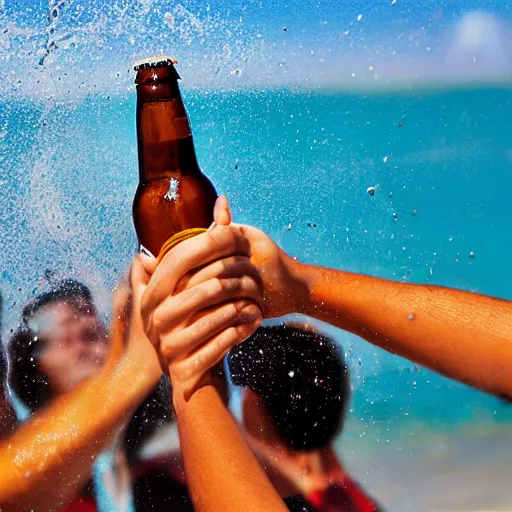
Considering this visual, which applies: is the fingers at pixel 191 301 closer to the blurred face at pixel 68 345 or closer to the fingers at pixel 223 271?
the fingers at pixel 223 271

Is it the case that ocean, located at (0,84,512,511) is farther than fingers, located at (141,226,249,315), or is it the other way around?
ocean, located at (0,84,512,511)

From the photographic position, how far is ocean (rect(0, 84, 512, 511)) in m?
1.14

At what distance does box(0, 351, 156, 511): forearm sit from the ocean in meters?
0.12

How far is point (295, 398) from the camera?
1192 millimetres

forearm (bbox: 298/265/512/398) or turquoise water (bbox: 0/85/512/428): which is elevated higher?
turquoise water (bbox: 0/85/512/428)

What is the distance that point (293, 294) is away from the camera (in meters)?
0.99

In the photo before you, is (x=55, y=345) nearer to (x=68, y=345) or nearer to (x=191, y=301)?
(x=68, y=345)

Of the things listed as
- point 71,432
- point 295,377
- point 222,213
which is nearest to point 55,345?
point 71,432

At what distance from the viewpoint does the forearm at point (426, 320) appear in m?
0.94

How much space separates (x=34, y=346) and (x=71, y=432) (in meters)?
0.13

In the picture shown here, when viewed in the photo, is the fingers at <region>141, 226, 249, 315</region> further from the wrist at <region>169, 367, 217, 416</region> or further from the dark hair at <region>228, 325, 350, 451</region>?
the dark hair at <region>228, 325, 350, 451</region>

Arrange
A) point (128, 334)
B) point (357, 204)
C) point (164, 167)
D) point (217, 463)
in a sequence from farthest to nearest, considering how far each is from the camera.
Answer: point (357, 204)
point (128, 334)
point (164, 167)
point (217, 463)

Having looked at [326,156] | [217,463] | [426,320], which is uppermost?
[326,156]

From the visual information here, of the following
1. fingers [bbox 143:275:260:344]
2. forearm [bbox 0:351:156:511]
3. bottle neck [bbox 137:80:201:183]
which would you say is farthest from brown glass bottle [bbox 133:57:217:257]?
forearm [bbox 0:351:156:511]
